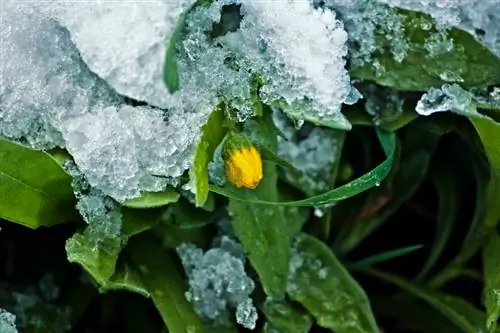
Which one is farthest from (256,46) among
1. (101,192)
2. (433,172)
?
(433,172)

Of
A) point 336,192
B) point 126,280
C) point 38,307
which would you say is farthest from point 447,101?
point 38,307

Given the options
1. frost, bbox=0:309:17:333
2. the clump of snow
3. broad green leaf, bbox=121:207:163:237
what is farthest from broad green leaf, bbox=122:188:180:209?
the clump of snow

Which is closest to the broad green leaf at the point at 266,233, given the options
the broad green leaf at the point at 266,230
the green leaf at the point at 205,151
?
the broad green leaf at the point at 266,230

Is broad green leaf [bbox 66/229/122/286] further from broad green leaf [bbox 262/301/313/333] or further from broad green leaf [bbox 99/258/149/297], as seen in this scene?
broad green leaf [bbox 262/301/313/333]

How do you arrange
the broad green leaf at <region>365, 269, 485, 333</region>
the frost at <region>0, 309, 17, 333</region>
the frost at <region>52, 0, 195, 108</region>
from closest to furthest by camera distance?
the frost at <region>52, 0, 195, 108</region> → the frost at <region>0, 309, 17, 333</region> → the broad green leaf at <region>365, 269, 485, 333</region>

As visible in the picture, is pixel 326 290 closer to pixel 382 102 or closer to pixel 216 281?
pixel 216 281

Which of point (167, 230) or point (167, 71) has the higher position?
point (167, 71)

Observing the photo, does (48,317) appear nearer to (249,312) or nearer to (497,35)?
(249,312)
